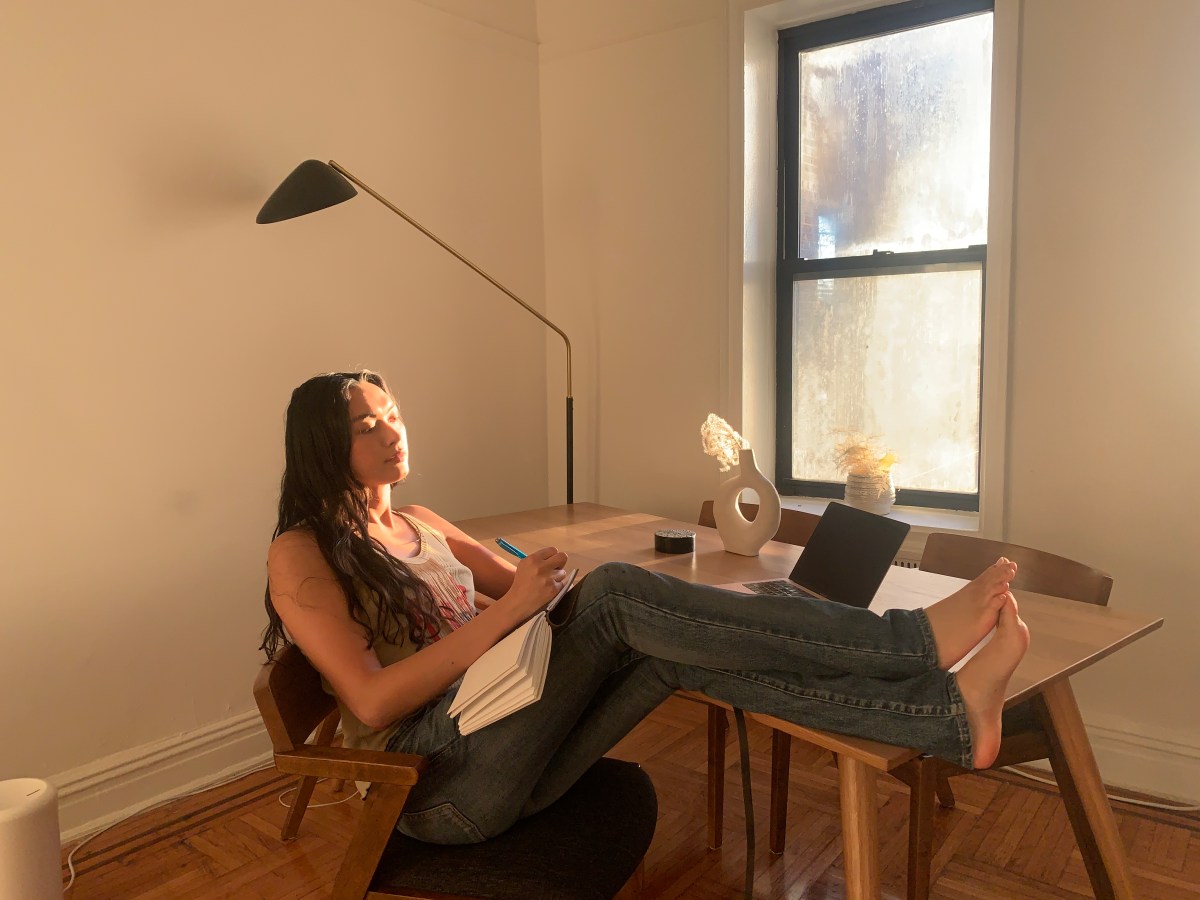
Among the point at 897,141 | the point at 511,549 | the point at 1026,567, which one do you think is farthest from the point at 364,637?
the point at 897,141

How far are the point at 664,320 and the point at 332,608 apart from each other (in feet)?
6.97

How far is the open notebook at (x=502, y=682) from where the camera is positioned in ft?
4.64

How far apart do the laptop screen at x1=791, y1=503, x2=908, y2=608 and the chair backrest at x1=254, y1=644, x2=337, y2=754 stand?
1.01 meters

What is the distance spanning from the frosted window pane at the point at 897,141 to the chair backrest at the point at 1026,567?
119 centimetres

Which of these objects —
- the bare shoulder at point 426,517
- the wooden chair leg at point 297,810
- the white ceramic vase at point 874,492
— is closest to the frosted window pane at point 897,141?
the white ceramic vase at point 874,492

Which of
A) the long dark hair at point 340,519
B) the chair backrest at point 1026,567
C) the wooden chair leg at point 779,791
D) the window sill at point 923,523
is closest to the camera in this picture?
the long dark hair at point 340,519

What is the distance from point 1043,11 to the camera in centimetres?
258

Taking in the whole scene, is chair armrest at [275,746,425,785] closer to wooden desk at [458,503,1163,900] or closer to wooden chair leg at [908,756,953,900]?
wooden desk at [458,503,1163,900]

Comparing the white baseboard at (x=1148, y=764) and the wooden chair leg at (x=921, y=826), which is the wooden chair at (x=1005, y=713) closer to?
the wooden chair leg at (x=921, y=826)

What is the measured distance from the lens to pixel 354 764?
1365 mm

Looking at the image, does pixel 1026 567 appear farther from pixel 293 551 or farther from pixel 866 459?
pixel 293 551

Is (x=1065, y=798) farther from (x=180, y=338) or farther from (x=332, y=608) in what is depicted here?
(x=180, y=338)

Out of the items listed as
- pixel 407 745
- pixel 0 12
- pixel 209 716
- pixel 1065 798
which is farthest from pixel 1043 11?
pixel 209 716

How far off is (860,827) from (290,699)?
3.01 ft
